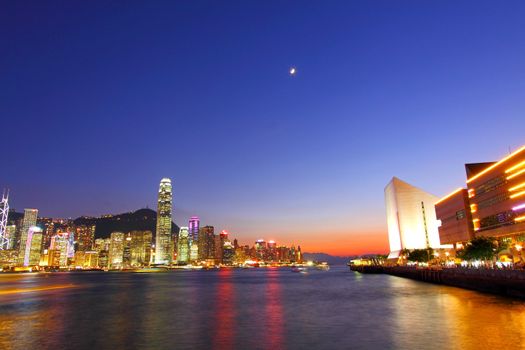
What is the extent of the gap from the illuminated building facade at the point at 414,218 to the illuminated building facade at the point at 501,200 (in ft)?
199

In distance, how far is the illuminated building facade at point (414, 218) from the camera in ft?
539

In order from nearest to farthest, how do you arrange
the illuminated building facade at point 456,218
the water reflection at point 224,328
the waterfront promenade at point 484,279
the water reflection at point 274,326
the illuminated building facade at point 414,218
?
the water reflection at point 274,326
the water reflection at point 224,328
the waterfront promenade at point 484,279
the illuminated building facade at point 456,218
the illuminated building facade at point 414,218

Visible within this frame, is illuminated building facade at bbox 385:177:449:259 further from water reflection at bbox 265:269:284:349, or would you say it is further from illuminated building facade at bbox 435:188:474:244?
water reflection at bbox 265:269:284:349

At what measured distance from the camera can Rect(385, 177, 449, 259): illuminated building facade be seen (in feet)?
539

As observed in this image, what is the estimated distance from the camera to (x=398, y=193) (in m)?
169

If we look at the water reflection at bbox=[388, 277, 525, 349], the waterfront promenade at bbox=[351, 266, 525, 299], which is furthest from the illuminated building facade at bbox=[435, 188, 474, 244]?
the water reflection at bbox=[388, 277, 525, 349]

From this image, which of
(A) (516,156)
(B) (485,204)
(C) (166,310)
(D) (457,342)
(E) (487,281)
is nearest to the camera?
(D) (457,342)

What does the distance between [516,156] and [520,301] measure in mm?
46283

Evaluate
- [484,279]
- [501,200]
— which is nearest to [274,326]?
[484,279]

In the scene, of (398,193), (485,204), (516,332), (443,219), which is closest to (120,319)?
(516,332)

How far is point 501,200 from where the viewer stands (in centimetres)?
8419

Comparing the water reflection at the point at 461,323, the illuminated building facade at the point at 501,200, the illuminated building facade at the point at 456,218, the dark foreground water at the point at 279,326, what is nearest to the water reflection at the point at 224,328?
the dark foreground water at the point at 279,326

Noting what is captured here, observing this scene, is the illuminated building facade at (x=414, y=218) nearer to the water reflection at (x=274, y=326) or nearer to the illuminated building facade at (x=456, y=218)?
the illuminated building facade at (x=456, y=218)

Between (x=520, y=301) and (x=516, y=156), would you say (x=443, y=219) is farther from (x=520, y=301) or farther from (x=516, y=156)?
(x=520, y=301)
